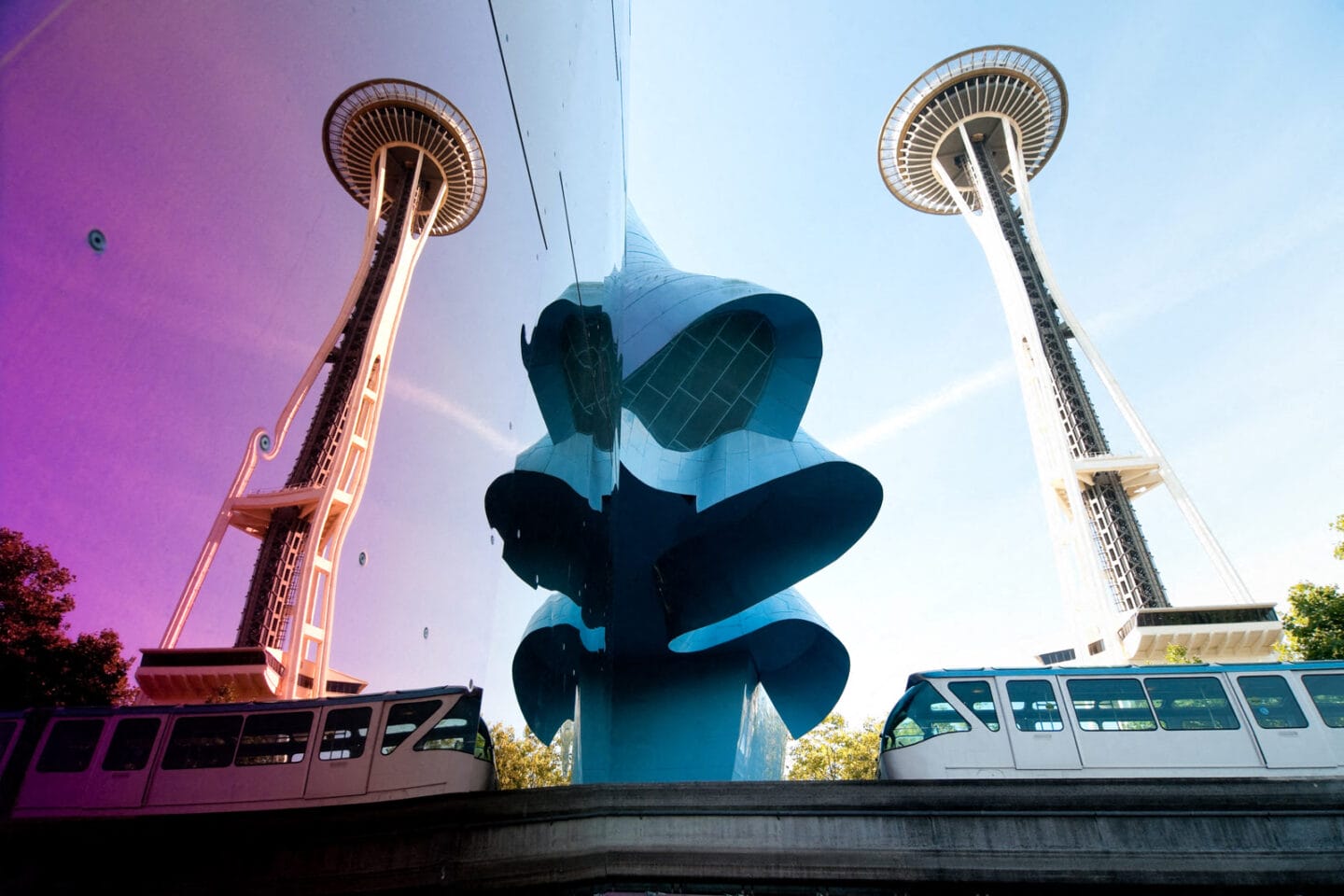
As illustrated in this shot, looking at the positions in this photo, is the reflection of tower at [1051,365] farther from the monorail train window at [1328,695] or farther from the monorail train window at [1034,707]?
the monorail train window at [1034,707]

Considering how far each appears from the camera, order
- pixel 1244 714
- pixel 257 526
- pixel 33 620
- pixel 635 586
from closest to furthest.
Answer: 1. pixel 33 620
2. pixel 257 526
3. pixel 1244 714
4. pixel 635 586

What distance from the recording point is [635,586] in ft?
64.0

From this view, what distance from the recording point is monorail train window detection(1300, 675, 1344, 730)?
7004 mm

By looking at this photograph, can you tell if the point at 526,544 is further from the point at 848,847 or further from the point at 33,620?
the point at 848,847

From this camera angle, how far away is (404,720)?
1.67 m

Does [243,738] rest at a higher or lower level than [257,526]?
lower

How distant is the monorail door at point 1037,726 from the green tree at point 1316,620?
38.9ft

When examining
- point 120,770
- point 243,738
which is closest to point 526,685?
point 243,738

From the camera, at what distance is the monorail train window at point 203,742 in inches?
33.1

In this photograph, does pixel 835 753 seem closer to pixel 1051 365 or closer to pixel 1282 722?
pixel 1051 365

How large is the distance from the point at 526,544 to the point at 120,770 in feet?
4.93

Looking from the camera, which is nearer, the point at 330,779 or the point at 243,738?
the point at 243,738

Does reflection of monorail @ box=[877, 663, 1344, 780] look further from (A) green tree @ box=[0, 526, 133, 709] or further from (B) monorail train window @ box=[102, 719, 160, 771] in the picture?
(A) green tree @ box=[0, 526, 133, 709]

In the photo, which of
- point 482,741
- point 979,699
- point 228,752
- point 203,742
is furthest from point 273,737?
point 979,699
